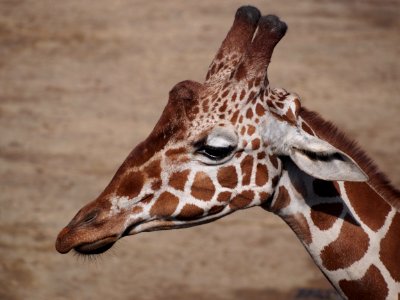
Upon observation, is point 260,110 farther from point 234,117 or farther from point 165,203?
point 165,203

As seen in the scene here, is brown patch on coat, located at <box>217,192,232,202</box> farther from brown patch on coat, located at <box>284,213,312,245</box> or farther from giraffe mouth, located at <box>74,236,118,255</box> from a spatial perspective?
giraffe mouth, located at <box>74,236,118,255</box>

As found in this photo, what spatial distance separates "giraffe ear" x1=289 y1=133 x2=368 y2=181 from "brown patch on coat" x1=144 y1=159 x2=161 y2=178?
1061 mm

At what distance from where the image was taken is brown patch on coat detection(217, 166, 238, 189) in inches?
272

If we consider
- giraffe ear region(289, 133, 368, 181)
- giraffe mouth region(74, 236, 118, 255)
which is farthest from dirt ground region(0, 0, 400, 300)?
giraffe ear region(289, 133, 368, 181)

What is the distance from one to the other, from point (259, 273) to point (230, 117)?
6.46 m

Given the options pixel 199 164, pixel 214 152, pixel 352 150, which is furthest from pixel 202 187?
pixel 352 150

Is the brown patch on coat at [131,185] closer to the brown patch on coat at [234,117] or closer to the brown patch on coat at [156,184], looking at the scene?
the brown patch on coat at [156,184]

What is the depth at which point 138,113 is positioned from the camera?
56.7ft

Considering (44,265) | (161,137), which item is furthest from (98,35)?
(161,137)

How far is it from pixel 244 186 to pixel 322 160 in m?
0.71

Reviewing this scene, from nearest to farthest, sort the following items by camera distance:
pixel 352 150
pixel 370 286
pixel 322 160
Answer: pixel 322 160 < pixel 370 286 < pixel 352 150

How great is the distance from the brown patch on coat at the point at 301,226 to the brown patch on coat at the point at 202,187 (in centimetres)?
71

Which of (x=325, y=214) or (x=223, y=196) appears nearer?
(x=223, y=196)

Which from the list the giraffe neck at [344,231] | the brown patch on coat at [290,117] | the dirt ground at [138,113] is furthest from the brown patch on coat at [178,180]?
the dirt ground at [138,113]
